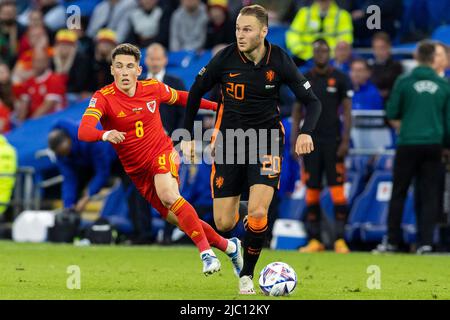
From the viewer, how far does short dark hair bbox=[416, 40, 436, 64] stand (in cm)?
1526

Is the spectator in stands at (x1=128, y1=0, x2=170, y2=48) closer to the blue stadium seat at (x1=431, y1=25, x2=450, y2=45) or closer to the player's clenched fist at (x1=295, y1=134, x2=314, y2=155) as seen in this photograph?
the blue stadium seat at (x1=431, y1=25, x2=450, y2=45)

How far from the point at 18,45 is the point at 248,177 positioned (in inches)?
530

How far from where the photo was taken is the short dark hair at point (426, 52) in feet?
50.1

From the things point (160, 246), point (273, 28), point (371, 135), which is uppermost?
point (273, 28)

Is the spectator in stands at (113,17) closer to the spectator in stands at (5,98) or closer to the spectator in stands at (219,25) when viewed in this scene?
the spectator in stands at (219,25)

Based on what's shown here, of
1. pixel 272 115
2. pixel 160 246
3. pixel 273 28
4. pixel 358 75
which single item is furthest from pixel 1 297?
pixel 273 28

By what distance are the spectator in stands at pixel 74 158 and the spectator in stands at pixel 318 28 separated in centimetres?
325

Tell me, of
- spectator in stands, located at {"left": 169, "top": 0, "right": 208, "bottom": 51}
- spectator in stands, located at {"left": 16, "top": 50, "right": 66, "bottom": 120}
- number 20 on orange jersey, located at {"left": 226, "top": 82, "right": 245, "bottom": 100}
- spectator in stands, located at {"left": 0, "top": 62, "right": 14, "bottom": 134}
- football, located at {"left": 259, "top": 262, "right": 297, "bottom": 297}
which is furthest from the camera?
spectator in stands, located at {"left": 16, "top": 50, "right": 66, "bottom": 120}

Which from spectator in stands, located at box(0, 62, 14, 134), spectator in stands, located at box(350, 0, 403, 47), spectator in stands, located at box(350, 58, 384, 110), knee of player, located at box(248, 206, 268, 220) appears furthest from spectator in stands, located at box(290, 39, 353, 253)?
spectator in stands, located at box(0, 62, 14, 134)

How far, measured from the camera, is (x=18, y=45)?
899 inches

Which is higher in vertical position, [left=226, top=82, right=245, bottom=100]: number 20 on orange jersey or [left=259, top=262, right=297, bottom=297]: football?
[left=226, top=82, right=245, bottom=100]: number 20 on orange jersey

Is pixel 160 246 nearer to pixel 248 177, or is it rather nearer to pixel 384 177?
pixel 384 177

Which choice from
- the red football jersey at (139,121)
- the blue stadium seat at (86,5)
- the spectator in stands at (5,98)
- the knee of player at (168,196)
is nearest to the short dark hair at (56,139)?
the spectator in stands at (5,98)

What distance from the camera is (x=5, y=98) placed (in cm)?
2070
